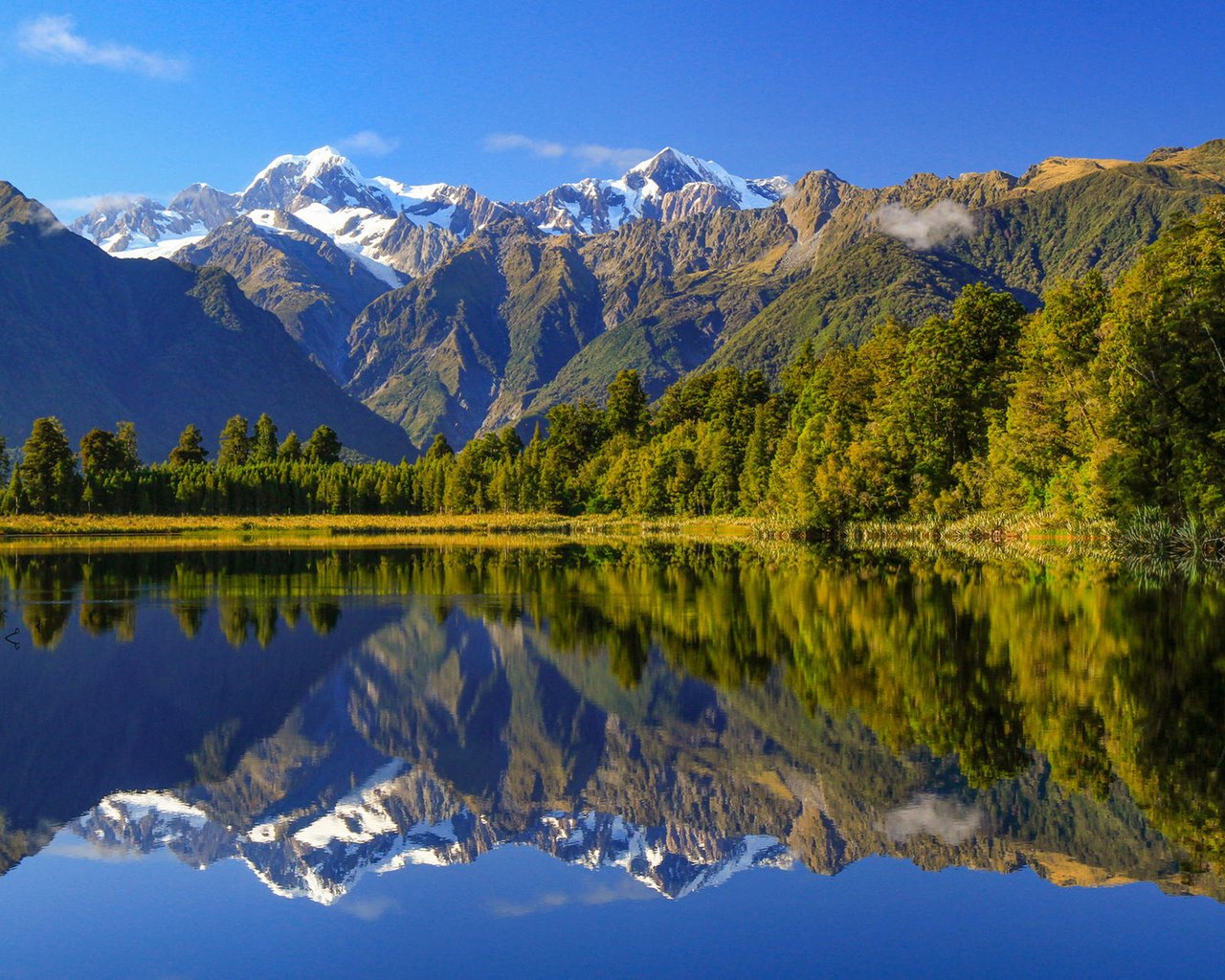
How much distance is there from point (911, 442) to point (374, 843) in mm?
90413

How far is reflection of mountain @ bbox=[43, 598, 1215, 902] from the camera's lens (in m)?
15.6

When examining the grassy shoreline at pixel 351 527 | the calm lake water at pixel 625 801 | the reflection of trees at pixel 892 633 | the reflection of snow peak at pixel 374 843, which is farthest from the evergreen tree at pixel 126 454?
the reflection of snow peak at pixel 374 843

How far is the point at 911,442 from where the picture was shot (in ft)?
332

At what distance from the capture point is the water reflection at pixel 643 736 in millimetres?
16203

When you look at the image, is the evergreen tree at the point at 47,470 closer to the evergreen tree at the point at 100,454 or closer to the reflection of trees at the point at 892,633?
the evergreen tree at the point at 100,454

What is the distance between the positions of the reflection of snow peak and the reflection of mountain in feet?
0.12

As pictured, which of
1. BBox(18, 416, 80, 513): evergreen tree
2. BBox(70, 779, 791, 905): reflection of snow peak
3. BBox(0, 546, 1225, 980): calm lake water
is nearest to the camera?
BBox(0, 546, 1225, 980): calm lake water

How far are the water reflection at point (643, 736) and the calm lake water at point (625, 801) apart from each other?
0.31 feet

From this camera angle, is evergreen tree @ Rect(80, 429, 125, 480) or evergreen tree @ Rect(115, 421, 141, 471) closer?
evergreen tree @ Rect(80, 429, 125, 480)

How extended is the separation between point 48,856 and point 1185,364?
216 feet

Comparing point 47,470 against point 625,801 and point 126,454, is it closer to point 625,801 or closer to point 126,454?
point 126,454

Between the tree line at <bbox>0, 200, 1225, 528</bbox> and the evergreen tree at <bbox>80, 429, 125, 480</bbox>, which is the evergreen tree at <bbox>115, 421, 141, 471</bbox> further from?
the tree line at <bbox>0, 200, 1225, 528</bbox>

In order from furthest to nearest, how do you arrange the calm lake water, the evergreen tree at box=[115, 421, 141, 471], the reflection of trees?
the evergreen tree at box=[115, 421, 141, 471]
the reflection of trees
the calm lake water

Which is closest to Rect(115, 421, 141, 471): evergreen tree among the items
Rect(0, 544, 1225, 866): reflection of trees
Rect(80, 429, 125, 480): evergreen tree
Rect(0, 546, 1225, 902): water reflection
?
Rect(80, 429, 125, 480): evergreen tree
